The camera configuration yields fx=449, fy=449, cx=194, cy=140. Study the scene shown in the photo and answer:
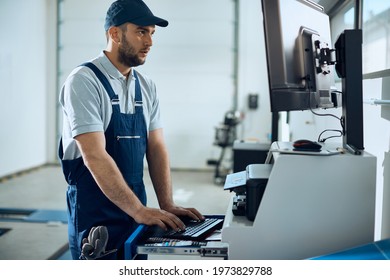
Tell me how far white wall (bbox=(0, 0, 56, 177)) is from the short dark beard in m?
3.92

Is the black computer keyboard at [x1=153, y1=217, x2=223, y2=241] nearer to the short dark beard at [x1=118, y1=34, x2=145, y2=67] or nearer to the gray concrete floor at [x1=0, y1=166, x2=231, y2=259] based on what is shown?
the gray concrete floor at [x1=0, y1=166, x2=231, y2=259]

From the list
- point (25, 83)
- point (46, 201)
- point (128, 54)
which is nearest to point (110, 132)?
point (128, 54)

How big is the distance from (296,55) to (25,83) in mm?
5311

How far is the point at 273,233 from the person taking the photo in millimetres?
1023

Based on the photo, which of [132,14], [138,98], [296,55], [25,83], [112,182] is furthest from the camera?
[25,83]

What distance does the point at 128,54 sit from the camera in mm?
1421

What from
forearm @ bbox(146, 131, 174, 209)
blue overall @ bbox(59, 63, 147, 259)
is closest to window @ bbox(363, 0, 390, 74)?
forearm @ bbox(146, 131, 174, 209)

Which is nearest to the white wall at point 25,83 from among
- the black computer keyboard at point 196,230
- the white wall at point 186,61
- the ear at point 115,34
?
the white wall at point 186,61

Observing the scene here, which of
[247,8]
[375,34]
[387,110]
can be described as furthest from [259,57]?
[387,110]

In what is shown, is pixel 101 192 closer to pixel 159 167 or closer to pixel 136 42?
pixel 159 167

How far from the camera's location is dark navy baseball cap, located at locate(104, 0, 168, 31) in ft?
4.51

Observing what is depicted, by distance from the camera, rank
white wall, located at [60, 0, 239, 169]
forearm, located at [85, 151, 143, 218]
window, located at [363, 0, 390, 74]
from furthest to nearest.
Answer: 1. white wall, located at [60, 0, 239, 169]
2. window, located at [363, 0, 390, 74]
3. forearm, located at [85, 151, 143, 218]

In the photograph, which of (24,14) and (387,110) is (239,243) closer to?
(387,110)

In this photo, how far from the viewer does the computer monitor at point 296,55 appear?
1051mm
